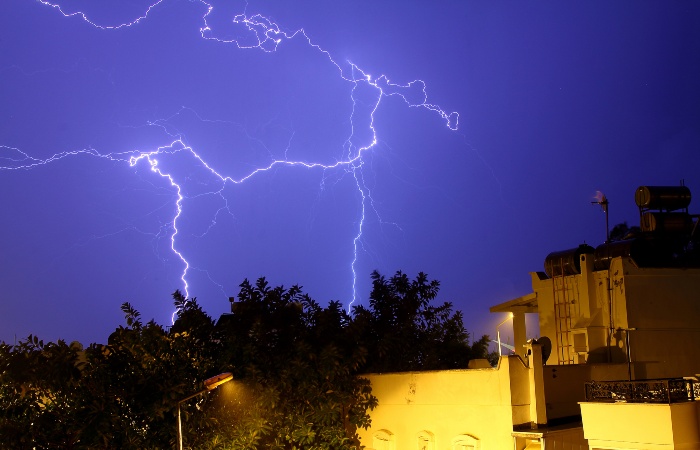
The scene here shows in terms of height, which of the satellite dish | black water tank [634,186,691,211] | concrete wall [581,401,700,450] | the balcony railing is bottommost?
concrete wall [581,401,700,450]

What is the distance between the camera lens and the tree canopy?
1203 cm

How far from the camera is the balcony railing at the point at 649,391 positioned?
31.6 ft

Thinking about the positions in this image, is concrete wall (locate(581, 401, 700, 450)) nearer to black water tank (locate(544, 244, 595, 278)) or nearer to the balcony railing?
the balcony railing

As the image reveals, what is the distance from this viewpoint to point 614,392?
407 inches

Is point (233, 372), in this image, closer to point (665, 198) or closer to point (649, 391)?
point (649, 391)

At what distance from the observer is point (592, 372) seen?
13.7 meters

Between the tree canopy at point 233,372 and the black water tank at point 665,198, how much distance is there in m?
6.07

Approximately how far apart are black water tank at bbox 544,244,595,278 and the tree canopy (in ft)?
14.5

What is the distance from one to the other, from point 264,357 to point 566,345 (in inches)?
327

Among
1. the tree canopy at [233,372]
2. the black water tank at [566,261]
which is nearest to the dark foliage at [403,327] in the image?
the tree canopy at [233,372]

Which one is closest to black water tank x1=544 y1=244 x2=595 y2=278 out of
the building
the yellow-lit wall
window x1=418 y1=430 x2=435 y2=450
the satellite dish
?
the building

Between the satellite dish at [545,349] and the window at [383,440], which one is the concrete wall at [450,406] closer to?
the window at [383,440]

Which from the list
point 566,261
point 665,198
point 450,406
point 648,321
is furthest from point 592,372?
point 665,198

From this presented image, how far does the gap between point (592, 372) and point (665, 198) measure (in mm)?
6420
